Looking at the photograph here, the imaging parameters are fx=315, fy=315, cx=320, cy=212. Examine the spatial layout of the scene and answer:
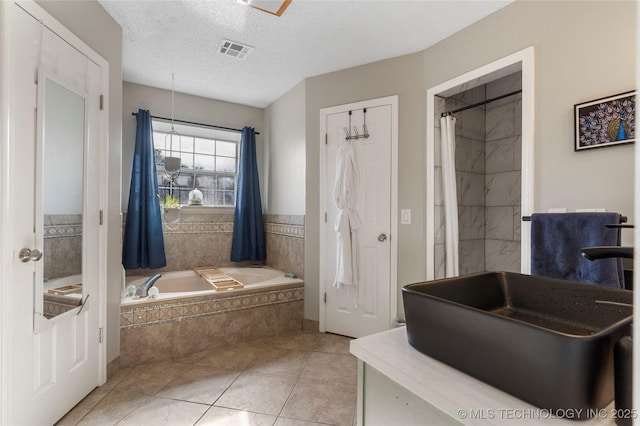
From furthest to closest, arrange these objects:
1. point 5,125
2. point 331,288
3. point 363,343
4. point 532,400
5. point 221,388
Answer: point 331,288
point 221,388
point 5,125
point 363,343
point 532,400

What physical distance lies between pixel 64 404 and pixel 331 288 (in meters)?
1.97

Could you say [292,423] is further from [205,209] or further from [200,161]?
[200,161]

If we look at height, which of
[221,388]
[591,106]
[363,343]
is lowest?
[221,388]

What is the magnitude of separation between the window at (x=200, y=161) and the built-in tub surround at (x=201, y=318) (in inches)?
41.5

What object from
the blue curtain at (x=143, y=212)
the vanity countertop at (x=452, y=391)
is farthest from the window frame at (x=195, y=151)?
the vanity countertop at (x=452, y=391)

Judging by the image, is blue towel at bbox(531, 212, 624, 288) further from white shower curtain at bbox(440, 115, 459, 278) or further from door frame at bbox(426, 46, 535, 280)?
white shower curtain at bbox(440, 115, 459, 278)

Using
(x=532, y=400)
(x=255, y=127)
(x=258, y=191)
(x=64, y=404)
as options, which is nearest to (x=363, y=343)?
(x=532, y=400)

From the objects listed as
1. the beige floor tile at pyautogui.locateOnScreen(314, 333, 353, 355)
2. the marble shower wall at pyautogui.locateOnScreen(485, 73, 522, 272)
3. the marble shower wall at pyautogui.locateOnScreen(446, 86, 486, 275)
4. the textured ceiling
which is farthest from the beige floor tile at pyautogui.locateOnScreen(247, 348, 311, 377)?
the textured ceiling

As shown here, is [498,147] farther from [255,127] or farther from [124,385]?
[124,385]

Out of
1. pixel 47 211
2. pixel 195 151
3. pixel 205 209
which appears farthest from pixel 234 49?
pixel 205 209

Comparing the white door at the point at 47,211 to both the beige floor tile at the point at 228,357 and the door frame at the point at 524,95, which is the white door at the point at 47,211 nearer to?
the beige floor tile at the point at 228,357

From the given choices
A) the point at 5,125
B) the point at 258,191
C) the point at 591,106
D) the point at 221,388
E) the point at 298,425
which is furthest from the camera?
the point at 258,191

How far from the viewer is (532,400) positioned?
50 cm

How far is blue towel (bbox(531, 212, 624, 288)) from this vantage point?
1.31m
